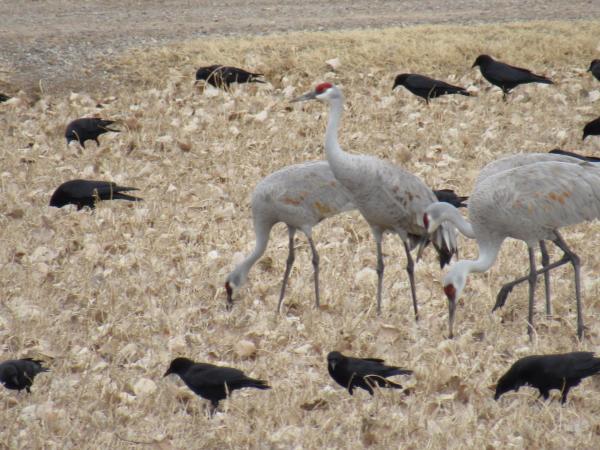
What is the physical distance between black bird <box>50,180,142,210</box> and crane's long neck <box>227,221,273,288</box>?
132cm

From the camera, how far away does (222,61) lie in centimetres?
1262

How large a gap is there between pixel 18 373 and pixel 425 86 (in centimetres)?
659

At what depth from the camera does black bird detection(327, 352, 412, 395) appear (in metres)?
5.20

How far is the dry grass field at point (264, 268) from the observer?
16.7ft

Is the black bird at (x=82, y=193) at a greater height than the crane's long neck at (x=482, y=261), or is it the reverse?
the crane's long neck at (x=482, y=261)

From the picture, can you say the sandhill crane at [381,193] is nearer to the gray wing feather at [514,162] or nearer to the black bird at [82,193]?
the gray wing feather at [514,162]

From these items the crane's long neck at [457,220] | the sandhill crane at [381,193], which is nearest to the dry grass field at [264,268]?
the sandhill crane at [381,193]

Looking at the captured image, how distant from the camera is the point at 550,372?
5105mm

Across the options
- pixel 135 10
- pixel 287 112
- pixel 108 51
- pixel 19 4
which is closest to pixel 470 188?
pixel 287 112

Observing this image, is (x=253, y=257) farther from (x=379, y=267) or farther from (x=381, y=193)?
(x=381, y=193)

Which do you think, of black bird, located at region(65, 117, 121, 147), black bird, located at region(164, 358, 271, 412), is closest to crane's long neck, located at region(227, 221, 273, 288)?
black bird, located at region(164, 358, 271, 412)

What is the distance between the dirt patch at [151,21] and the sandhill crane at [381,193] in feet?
19.9

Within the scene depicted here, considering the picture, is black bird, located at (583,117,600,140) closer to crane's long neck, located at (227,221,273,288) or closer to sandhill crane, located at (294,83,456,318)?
sandhill crane, located at (294,83,456,318)

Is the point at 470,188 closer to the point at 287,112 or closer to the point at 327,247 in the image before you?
the point at 327,247
